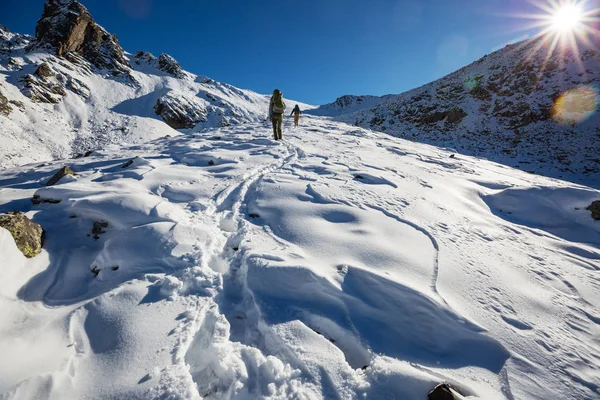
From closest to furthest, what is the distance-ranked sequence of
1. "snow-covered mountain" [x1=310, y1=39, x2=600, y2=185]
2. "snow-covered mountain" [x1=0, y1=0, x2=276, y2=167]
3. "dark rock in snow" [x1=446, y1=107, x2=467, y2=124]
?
"snow-covered mountain" [x1=310, y1=39, x2=600, y2=185] < "snow-covered mountain" [x1=0, y1=0, x2=276, y2=167] < "dark rock in snow" [x1=446, y1=107, x2=467, y2=124]

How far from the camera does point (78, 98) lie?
82.1ft

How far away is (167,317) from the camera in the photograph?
7.89 feet

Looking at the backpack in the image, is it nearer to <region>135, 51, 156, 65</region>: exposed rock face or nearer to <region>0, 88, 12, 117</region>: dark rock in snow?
<region>0, 88, 12, 117</region>: dark rock in snow

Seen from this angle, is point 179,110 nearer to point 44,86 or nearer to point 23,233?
point 44,86

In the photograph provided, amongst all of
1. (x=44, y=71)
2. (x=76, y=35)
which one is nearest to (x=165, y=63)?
Answer: (x=76, y=35)

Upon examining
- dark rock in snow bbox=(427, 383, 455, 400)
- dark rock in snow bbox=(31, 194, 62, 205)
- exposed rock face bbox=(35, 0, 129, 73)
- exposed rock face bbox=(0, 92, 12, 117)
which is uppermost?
exposed rock face bbox=(35, 0, 129, 73)

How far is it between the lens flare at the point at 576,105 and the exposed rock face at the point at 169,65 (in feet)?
185

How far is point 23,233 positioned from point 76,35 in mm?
45002

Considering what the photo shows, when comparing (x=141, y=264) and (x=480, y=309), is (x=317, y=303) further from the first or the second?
(x=141, y=264)

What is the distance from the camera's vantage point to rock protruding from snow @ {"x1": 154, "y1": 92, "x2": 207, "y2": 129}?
3259 cm

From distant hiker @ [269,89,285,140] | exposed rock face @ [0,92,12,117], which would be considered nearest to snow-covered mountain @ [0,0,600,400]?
distant hiker @ [269,89,285,140]

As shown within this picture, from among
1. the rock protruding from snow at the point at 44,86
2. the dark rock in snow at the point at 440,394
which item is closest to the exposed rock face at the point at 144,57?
the rock protruding from snow at the point at 44,86

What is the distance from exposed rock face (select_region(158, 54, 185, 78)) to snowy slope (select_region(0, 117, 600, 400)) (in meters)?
54.7

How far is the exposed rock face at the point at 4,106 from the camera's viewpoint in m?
17.5
